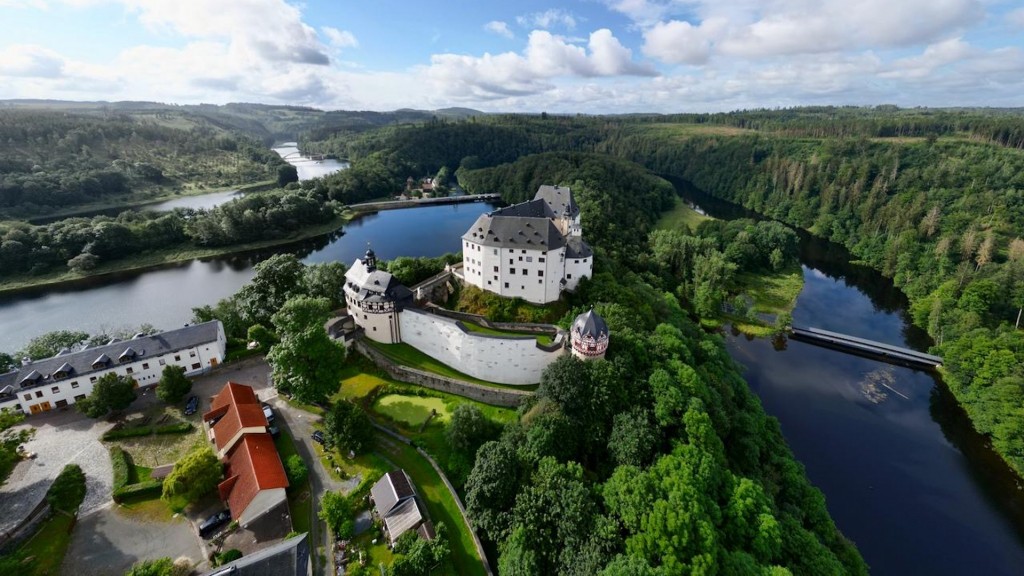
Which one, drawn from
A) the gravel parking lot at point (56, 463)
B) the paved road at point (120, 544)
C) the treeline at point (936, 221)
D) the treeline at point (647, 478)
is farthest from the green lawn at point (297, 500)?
the treeline at point (936, 221)

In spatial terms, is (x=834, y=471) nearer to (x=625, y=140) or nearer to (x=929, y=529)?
(x=929, y=529)

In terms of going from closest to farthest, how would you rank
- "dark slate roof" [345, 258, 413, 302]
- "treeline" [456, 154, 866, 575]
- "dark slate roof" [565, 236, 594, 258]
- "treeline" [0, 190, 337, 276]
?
"treeline" [456, 154, 866, 575] → "dark slate roof" [345, 258, 413, 302] → "dark slate roof" [565, 236, 594, 258] → "treeline" [0, 190, 337, 276]

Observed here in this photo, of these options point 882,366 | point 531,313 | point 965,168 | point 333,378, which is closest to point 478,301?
point 531,313

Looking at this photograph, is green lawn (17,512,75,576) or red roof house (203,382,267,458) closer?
green lawn (17,512,75,576)

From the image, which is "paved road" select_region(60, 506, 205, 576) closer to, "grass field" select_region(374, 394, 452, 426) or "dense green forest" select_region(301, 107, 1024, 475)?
"grass field" select_region(374, 394, 452, 426)

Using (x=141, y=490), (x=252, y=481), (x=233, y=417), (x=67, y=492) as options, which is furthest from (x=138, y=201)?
(x=252, y=481)

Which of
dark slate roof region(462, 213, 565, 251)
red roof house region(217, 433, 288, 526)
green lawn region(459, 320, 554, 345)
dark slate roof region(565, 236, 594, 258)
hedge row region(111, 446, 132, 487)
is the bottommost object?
hedge row region(111, 446, 132, 487)

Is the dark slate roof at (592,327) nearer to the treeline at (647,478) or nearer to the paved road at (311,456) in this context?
the treeline at (647,478)

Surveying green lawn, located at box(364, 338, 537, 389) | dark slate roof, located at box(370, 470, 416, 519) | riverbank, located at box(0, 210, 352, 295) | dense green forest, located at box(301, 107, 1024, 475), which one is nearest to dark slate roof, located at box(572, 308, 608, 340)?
green lawn, located at box(364, 338, 537, 389)
